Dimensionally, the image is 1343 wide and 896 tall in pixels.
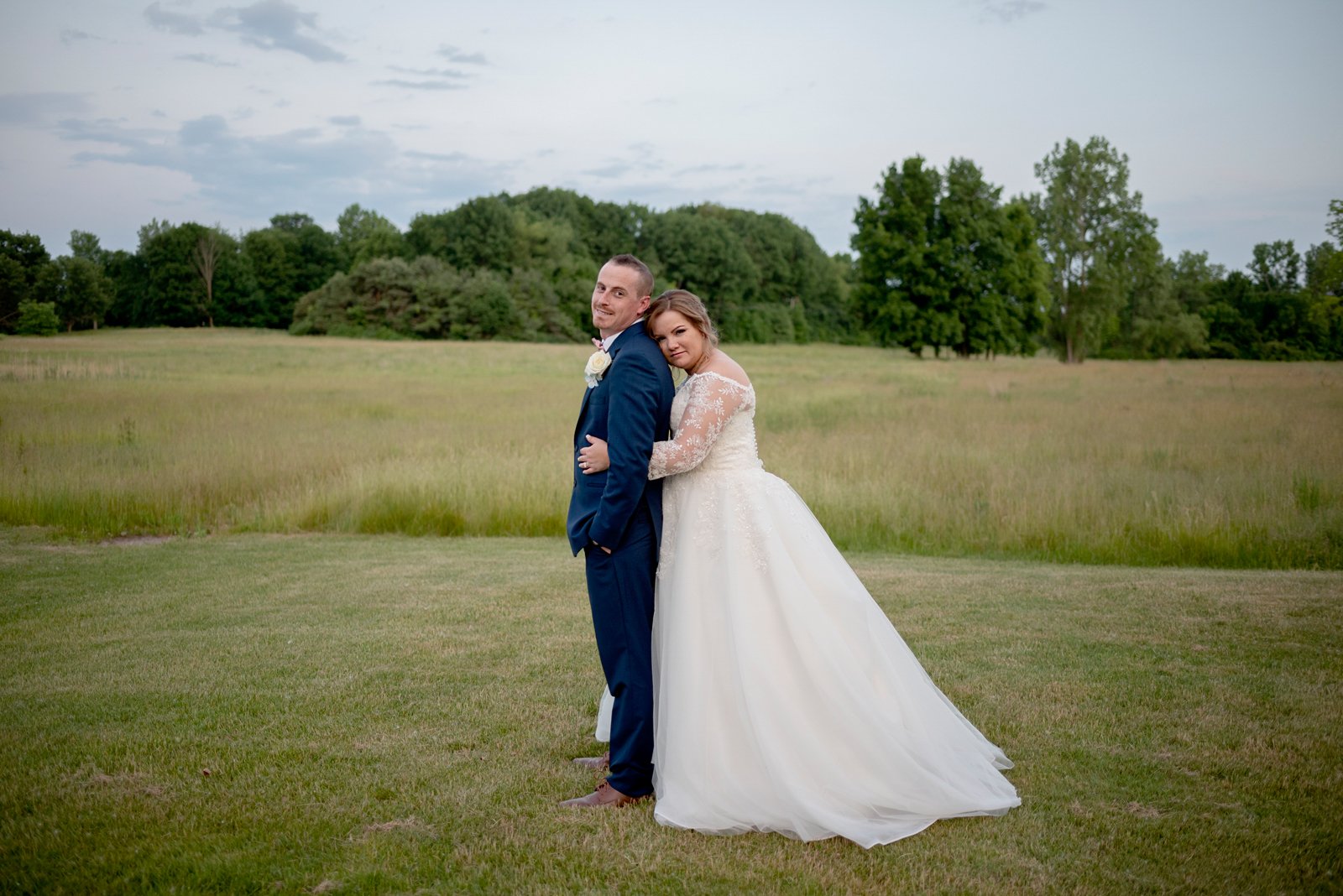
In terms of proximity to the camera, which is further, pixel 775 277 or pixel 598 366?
pixel 775 277

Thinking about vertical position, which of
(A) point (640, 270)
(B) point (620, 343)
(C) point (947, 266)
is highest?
(C) point (947, 266)

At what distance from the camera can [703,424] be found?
4.08 m

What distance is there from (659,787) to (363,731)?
190 cm

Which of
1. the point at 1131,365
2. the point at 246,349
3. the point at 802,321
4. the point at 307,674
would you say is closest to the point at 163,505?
the point at 307,674

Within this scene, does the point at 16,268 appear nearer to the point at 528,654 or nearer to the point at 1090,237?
the point at 528,654

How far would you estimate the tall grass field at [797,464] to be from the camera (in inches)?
431

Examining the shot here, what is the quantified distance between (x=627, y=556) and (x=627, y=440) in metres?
0.58

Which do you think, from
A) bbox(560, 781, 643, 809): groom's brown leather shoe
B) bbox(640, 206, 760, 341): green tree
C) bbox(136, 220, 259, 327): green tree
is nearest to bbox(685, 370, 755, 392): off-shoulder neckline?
bbox(560, 781, 643, 809): groom's brown leather shoe

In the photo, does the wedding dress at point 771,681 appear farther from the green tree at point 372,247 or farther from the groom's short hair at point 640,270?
the green tree at point 372,247

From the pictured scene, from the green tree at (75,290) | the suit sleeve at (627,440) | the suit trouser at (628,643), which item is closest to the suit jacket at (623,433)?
the suit sleeve at (627,440)

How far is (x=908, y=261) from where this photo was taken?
50.2m

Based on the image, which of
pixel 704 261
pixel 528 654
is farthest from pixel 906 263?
pixel 528 654

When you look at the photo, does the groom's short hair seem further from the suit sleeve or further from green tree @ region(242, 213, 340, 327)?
green tree @ region(242, 213, 340, 327)

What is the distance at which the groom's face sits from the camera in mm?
4086
